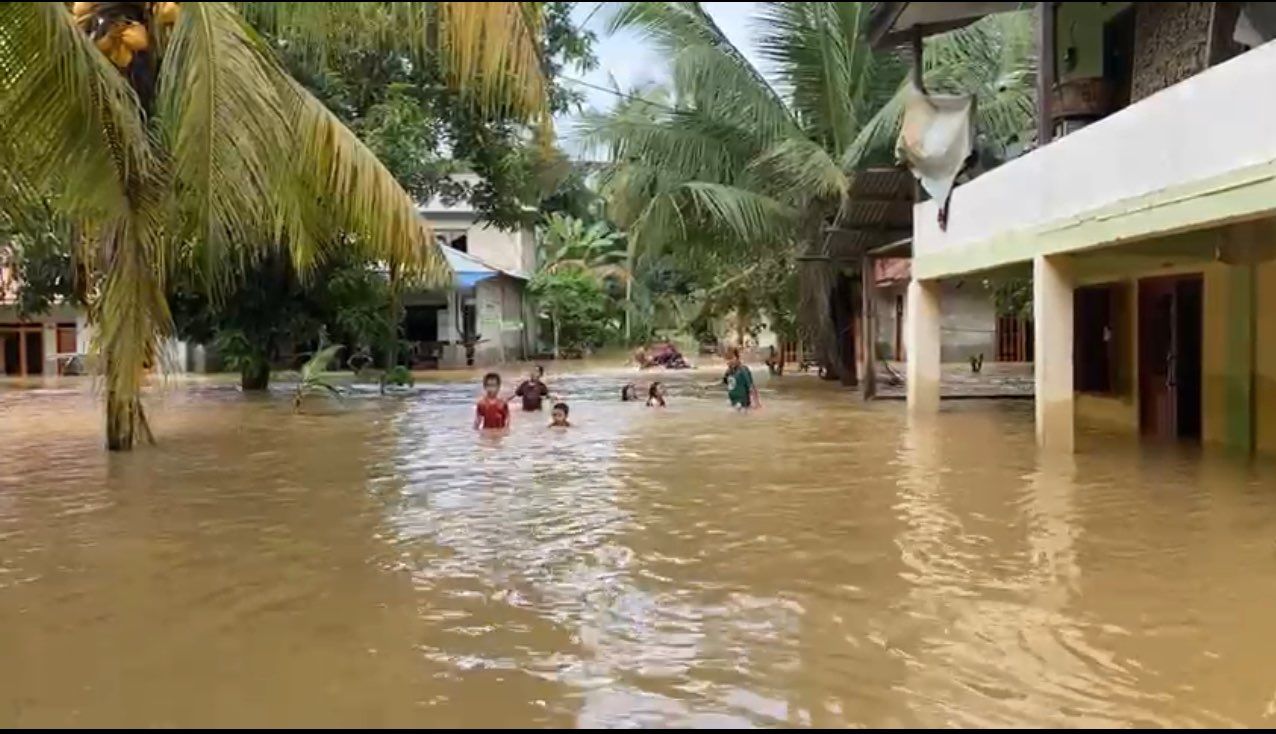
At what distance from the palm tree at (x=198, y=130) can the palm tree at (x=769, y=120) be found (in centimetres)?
1135

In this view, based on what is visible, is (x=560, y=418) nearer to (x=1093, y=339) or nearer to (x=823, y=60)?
(x=1093, y=339)

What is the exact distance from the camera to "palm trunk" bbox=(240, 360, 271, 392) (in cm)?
2461

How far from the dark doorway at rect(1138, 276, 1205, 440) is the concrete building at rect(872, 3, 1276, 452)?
2cm

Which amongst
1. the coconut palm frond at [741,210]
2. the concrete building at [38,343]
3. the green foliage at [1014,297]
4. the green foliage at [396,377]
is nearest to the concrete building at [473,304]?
the green foliage at [396,377]

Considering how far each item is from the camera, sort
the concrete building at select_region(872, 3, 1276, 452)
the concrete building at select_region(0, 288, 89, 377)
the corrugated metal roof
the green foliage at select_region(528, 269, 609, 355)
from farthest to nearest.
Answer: the green foliage at select_region(528, 269, 609, 355) < the concrete building at select_region(0, 288, 89, 377) < the corrugated metal roof < the concrete building at select_region(872, 3, 1276, 452)

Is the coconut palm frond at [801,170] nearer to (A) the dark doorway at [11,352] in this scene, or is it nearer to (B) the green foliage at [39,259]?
A: (B) the green foliage at [39,259]

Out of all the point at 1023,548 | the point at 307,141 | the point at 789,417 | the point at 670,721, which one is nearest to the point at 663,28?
the point at 789,417

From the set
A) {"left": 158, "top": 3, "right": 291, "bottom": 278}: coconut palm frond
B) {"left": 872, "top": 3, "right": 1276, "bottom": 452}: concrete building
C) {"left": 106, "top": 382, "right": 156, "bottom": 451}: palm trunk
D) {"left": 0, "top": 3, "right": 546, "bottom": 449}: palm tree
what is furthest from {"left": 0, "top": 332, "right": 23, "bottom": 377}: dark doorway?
{"left": 158, "top": 3, "right": 291, "bottom": 278}: coconut palm frond

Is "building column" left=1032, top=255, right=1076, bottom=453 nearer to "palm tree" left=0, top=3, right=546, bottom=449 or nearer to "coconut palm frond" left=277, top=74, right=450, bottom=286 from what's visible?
"palm tree" left=0, top=3, right=546, bottom=449

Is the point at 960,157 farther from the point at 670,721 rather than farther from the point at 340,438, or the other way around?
the point at 670,721

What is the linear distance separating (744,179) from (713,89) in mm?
1847

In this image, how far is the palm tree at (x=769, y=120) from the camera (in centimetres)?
2069

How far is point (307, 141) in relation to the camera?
9.01 meters

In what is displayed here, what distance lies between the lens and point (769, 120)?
2194 centimetres
